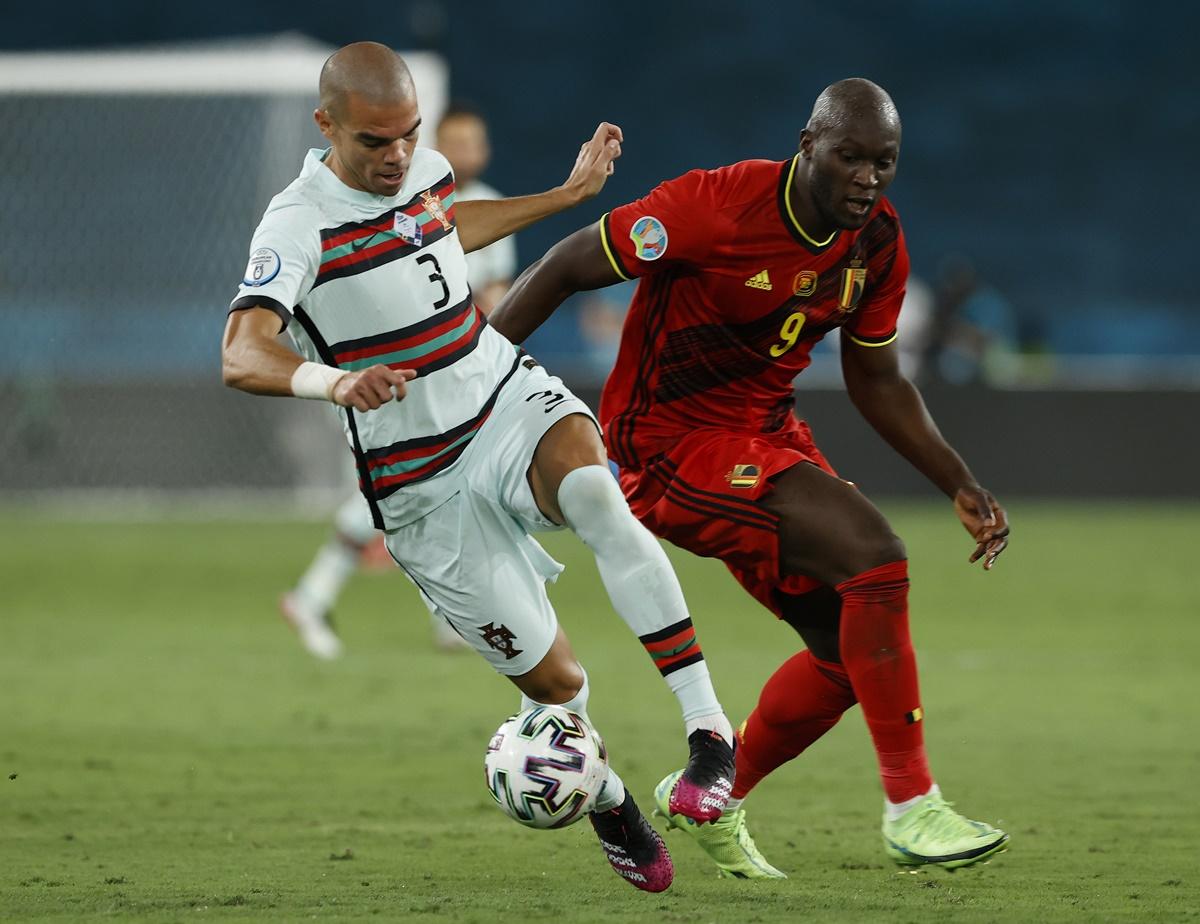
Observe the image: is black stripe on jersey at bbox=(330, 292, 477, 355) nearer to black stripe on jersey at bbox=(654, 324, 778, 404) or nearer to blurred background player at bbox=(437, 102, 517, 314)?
black stripe on jersey at bbox=(654, 324, 778, 404)

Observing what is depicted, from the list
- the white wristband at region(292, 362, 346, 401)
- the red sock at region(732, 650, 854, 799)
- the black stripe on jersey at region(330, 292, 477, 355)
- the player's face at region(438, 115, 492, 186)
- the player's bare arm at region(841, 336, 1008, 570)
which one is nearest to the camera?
the white wristband at region(292, 362, 346, 401)

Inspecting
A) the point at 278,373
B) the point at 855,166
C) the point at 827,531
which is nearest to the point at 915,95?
the point at 855,166

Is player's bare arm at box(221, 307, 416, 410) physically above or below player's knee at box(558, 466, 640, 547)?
above

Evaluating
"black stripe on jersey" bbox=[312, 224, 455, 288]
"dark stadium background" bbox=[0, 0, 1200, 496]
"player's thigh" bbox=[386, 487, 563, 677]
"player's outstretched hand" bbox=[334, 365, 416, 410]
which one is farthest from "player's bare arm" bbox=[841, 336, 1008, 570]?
"dark stadium background" bbox=[0, 0, 1200, 496]

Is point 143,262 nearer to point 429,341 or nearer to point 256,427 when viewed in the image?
point 256,427

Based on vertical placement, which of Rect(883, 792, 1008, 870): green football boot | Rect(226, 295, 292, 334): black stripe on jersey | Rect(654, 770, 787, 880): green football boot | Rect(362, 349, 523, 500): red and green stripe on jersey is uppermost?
Rect(226, 295, 292, 334): black stripe on jersey

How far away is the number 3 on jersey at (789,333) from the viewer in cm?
501

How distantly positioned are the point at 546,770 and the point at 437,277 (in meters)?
1.19

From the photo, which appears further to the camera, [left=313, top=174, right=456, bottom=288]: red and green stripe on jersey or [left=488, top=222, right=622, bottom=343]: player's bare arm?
[left=488, top=222, right=622, bottom=343]: player's bare arm

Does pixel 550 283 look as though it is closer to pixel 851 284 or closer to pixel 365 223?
pixel 365 223

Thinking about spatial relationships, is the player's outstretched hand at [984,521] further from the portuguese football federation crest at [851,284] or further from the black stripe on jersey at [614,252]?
the black stripe on jersey at [614,252]

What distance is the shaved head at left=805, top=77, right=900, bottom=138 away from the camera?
4.69 m

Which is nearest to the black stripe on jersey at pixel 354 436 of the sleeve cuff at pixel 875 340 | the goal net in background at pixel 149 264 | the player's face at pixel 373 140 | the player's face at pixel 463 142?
the player's face at pixel 373 140

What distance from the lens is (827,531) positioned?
4734mm
